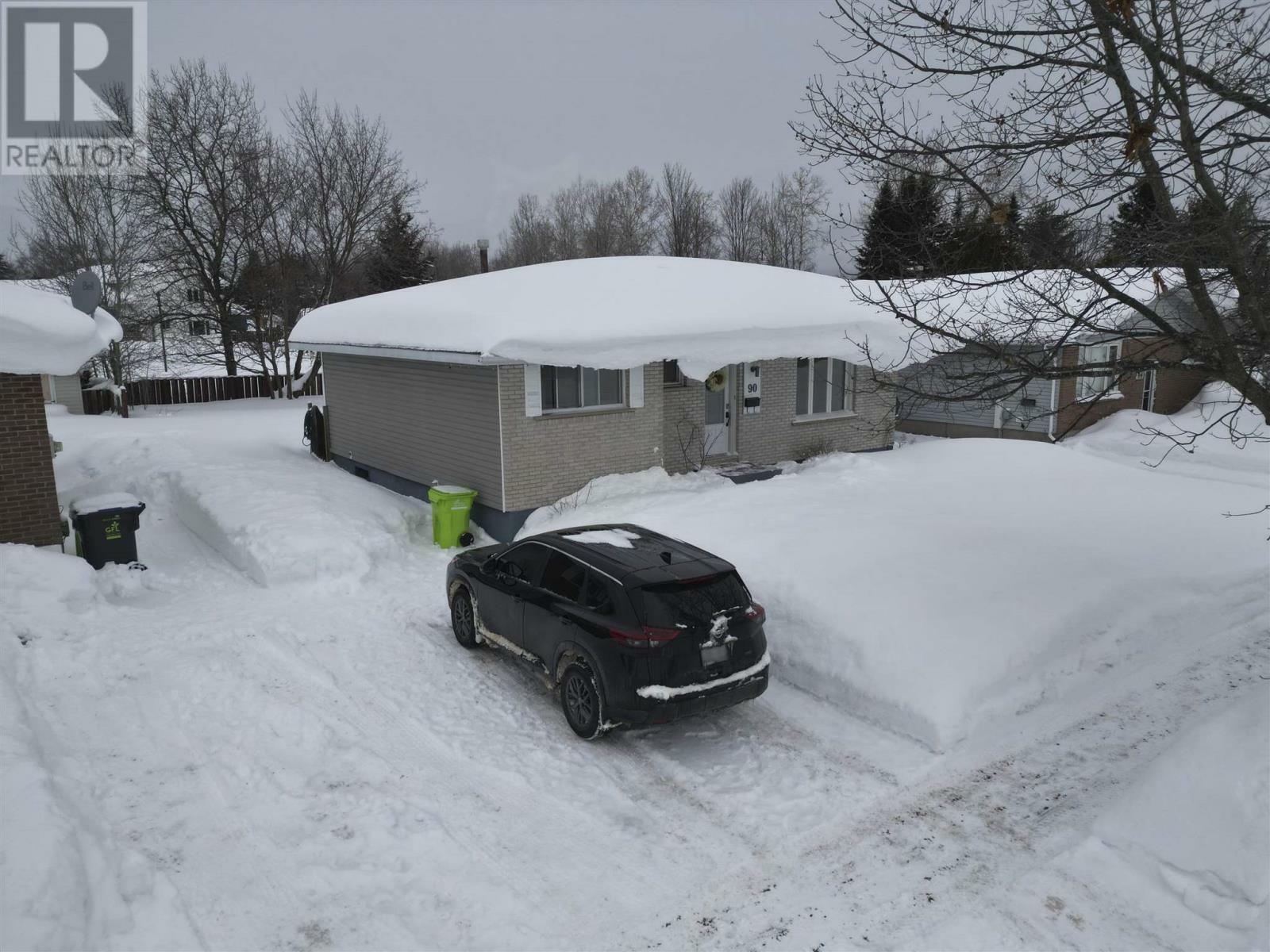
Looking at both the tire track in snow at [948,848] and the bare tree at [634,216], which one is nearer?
the tire track in snow at [948,848]

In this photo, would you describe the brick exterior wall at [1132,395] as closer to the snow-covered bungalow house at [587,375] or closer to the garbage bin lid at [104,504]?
the snow-covered bungalow house at [587,375]

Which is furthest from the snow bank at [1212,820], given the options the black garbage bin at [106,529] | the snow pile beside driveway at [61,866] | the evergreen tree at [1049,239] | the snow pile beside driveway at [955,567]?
the black garbage bin at [106,529]

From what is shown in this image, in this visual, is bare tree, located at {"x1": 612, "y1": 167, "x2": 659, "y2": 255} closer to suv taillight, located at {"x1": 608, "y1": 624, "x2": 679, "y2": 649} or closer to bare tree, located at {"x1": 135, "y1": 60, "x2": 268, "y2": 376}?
bare tree, located at {"x1": 135, "y1": 60, "x2": 268, "y2": 376}

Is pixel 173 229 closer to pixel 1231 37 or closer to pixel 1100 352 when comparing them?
pixel 1100 352

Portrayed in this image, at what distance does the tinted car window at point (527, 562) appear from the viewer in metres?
8.37

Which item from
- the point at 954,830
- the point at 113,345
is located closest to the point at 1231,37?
the point at 954,830

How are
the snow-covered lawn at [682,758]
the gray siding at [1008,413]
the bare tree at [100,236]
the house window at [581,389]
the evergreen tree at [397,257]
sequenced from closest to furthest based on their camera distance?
the snow-covered lawn at [682,758]
the house window at [581,389]
the gray siding at [1008,413]
the bare tree at [100,236]
the evergreen tree at [397,257]

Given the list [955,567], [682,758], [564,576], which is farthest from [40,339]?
[955,567]

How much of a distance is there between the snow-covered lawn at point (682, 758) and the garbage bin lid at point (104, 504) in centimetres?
96

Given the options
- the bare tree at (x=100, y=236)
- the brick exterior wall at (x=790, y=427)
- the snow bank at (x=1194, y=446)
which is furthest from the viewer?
the bare tree at (x=100, y=236)

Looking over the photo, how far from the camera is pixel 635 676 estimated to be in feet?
22.7

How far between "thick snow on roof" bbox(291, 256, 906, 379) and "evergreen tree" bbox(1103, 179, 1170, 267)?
210 inches

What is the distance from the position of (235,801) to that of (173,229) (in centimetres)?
3334

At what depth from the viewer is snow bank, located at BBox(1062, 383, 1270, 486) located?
1866 cm
